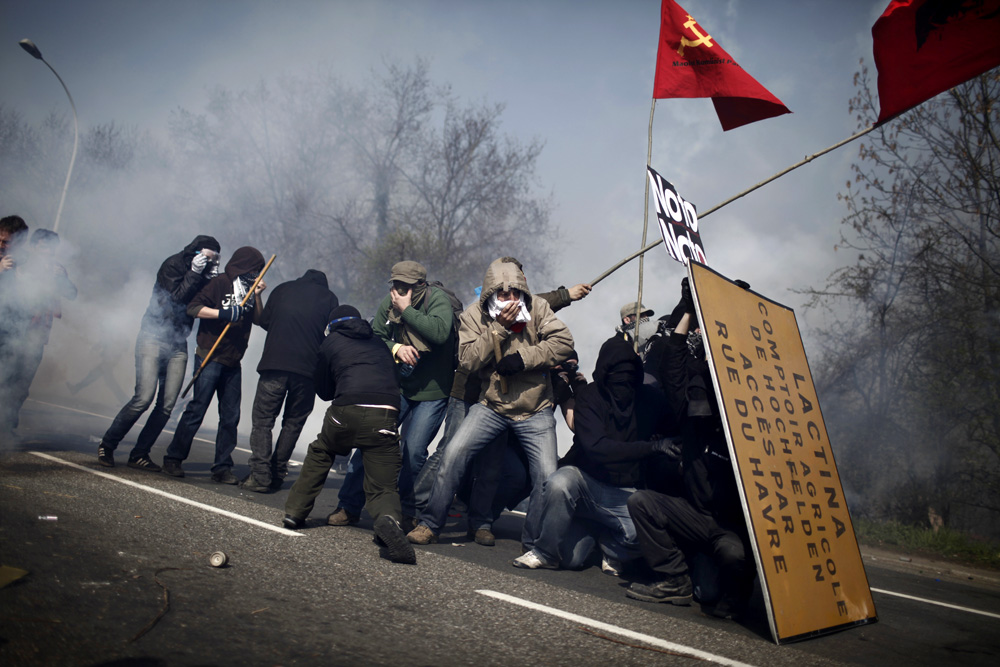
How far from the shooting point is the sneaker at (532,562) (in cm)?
434

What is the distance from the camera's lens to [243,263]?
6.20 m

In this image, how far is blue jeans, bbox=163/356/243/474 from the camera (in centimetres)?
569

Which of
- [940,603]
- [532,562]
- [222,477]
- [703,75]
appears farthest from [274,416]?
[940,603]

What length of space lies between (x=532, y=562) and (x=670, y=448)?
Result: 3.68 ft

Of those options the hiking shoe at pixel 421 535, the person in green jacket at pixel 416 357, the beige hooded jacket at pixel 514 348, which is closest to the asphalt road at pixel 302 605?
the hiking shoe at pixel 421 535

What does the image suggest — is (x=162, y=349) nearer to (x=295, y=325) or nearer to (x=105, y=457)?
(x=105, y=457)

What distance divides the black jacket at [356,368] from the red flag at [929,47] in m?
3.76

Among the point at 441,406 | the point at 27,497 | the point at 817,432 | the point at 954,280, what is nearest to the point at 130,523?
the point at 27,497

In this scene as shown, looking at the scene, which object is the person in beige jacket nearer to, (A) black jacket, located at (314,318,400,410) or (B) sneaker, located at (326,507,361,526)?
(B) sneaker, located at (326,507,361,526)

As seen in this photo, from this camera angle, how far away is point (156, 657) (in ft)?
6.97

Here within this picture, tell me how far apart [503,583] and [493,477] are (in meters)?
1.35

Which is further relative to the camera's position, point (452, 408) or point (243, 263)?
point (243, 263)

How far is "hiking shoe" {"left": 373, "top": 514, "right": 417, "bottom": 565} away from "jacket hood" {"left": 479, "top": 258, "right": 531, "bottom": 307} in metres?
1.77

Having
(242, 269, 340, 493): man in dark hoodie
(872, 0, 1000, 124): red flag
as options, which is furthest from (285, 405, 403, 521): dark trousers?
(872, 0, 1000, 124): red flag
